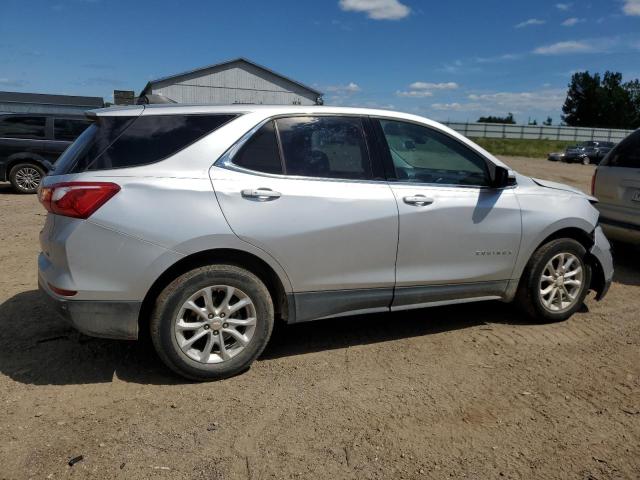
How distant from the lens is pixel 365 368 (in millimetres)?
3732

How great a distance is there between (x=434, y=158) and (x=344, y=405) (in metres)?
2.11

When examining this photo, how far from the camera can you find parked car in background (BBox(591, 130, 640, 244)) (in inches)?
240

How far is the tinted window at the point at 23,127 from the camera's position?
11648 millimetres

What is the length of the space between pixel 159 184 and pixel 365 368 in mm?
1851

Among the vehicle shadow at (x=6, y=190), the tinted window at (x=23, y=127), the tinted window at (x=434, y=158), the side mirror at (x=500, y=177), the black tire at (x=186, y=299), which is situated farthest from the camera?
the vehicle shadow at (x=6, y=190)

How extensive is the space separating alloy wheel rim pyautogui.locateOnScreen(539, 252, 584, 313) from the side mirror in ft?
2.66

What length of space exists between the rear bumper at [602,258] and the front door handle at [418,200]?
178cm

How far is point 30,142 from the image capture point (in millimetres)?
11742

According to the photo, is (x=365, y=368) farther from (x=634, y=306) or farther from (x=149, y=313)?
(x=634, y=306)

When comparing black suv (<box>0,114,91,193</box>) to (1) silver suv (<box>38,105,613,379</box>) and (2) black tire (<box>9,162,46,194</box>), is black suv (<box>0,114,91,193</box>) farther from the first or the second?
(1) silver suv (<box>38,105,613,379</box>)

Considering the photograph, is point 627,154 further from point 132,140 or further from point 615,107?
point 615,107

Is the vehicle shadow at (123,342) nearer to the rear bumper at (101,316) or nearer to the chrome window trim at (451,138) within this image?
the rear bumper at (101,316)

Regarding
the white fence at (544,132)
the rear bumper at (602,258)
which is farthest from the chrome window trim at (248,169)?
the white fence at (544,132)

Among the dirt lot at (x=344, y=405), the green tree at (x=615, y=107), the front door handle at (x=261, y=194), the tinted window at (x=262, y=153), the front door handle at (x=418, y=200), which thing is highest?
the green tree at (x=615, y=107)
